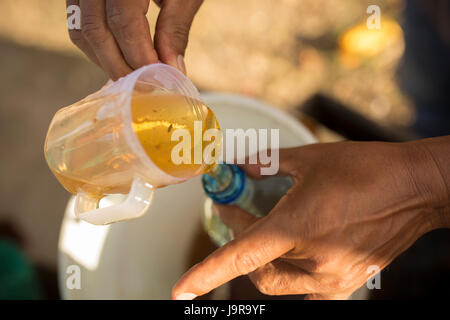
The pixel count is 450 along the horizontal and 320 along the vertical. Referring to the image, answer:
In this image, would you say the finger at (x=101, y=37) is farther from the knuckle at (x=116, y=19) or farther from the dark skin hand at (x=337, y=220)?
the dark skin hand at (x=337, y=220)

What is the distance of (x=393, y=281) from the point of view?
4.12 feet

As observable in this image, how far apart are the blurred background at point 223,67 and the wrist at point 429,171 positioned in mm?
798

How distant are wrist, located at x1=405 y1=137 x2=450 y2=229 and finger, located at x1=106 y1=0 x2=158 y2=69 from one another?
53 centimetres

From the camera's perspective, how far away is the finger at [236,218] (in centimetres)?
75

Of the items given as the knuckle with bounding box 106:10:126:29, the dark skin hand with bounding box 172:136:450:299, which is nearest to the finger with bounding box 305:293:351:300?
the dark skin hand with bounding box 172:136:450:299

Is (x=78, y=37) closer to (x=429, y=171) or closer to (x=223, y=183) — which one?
(x=223, y=183)

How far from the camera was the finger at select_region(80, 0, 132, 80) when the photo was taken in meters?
0.65

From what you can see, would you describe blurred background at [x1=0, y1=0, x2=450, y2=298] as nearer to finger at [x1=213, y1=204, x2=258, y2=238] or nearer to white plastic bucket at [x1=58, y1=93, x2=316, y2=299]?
white plastic bucket at [x1=58, y1=93, x2=316, y2=299]

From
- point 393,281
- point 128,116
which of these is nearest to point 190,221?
point 128,116

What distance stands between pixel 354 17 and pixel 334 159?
1.16 metres

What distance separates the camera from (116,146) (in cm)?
53

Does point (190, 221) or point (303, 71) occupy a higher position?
point (303, 71)
